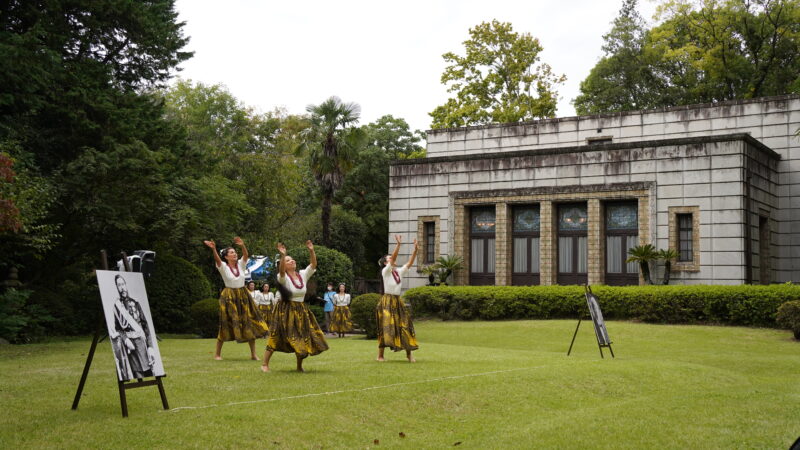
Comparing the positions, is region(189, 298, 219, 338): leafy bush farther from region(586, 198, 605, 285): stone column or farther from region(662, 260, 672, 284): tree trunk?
region(662, 260, 672, 284): tree trunk

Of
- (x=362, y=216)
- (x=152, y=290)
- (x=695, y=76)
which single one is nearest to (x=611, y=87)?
(x=695, y=76)

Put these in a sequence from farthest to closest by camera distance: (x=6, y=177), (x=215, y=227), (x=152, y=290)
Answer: (x=215, y=227), (x=152, y=290), (x=6, y=177)

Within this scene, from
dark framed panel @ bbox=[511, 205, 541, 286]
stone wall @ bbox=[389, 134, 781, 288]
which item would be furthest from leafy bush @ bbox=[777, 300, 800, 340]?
dark framed panel @ bbox=[511, 205, 541, 286]

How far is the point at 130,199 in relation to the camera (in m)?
25.0

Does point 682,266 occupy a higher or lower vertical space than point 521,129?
lower

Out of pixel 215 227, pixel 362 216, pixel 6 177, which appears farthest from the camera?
pixel 362 216

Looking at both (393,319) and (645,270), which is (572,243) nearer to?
(645,270)

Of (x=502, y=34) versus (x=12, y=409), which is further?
(x=502, y=34)

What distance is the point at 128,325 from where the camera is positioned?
1016cm

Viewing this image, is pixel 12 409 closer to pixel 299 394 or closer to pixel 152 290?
pixel 299 394

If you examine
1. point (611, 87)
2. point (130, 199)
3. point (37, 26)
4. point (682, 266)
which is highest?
point (611, 87)

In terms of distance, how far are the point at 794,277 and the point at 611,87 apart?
21.1 m

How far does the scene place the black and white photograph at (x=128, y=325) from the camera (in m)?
9.85

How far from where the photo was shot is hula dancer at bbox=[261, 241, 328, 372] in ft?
44.8
